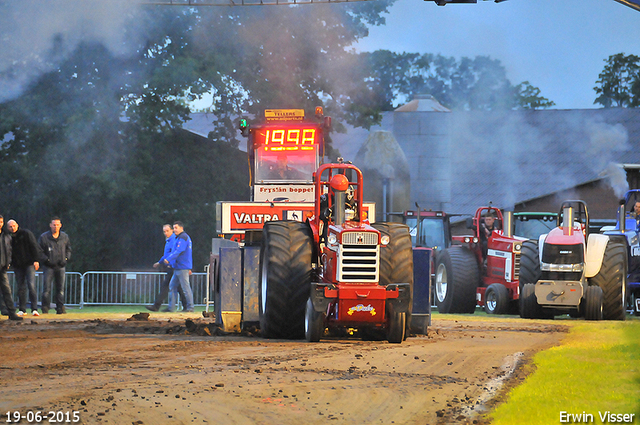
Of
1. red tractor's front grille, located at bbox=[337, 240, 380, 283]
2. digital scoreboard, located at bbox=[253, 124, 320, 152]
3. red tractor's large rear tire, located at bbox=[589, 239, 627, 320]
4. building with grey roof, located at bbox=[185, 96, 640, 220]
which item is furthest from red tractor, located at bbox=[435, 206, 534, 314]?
building with grey roof, located at bbox=[185, 96, 640, 220]

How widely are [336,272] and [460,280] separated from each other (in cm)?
929

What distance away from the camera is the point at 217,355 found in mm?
10391

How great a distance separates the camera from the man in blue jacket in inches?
778

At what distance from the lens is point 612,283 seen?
1761 centimetres

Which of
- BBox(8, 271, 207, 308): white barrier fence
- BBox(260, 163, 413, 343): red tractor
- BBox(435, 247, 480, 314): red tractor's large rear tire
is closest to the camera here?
BBox(260, 163, 413, 343): red tractor

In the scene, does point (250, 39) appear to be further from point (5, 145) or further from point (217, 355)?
point (217, 355)

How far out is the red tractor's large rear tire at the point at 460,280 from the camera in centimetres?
2053

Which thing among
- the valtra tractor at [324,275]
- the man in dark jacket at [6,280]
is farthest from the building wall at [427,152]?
the valtra tractor at [324,275]

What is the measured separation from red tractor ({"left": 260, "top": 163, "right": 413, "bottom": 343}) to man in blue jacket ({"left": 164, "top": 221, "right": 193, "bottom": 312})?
704 cm

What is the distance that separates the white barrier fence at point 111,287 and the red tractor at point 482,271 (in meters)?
6.62

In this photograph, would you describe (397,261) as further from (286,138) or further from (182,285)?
(182,285)

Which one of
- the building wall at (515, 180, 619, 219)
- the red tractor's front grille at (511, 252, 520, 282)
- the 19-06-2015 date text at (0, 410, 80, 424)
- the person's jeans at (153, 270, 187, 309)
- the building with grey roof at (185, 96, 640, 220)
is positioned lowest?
the 19-06-2015 date text at (0, 410, 80, 424)

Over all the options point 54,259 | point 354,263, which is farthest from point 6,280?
point 354,263

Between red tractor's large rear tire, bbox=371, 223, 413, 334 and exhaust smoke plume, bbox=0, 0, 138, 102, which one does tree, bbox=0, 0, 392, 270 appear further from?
red tractor's large rear tire, bbox=371, 223, 413, 334
